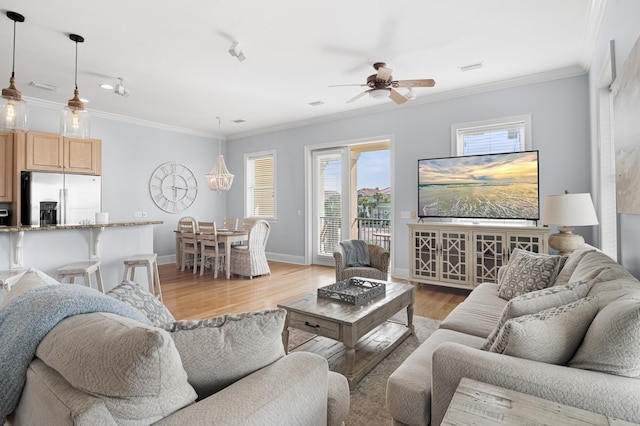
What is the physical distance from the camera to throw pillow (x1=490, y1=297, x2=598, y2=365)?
1192 mm

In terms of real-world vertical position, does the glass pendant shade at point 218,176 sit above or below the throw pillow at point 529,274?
above

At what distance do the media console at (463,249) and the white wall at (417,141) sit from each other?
63 centimetres

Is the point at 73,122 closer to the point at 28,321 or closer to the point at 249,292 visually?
the point at 28,321

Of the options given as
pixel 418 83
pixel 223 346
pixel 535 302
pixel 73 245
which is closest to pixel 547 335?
pixel 535 302

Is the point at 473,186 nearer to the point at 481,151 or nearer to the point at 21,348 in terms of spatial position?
the point at 481,151

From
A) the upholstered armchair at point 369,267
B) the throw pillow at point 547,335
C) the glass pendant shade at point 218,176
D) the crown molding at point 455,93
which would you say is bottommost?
the upholstered armchair at point 369,267

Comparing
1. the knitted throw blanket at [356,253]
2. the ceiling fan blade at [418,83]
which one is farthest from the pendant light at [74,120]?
the ceiling fan blade at [418,83]

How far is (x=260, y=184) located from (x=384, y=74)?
448 cm

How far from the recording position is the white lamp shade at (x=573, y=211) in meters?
2.81

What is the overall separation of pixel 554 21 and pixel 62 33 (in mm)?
4603

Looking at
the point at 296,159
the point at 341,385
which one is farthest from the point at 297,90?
the point at 341,385

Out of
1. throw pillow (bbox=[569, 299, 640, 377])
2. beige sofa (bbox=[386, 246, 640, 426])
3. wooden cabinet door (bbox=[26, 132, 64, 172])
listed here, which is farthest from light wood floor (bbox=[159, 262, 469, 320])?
throw pillow (bbox=[569, 299, 640, 377])

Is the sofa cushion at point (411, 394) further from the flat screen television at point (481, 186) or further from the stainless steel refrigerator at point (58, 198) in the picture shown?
the stainless steel refrigerator at point (58, 198)

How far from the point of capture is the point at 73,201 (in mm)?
5180
